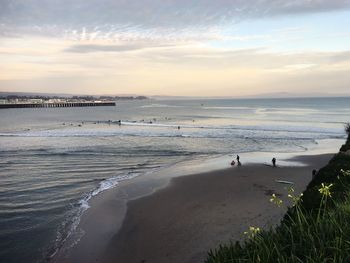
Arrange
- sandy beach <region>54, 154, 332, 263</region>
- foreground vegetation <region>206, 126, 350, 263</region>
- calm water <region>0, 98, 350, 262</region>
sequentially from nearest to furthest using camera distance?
foreground vegetation <region>206, 126, 350, 263</region>
sandy beach <region>54, 154, 332, 263</region>
calm water <region>0, 98, 350, 262</region>

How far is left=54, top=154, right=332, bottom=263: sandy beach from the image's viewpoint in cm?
1138

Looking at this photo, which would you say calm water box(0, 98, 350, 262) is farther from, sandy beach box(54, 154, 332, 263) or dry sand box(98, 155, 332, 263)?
dry sand box(98, 155, 332, 263)

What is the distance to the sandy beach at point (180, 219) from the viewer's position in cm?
1138

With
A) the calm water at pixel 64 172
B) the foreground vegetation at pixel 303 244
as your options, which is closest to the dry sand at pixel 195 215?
the calm water at pixel 64 172

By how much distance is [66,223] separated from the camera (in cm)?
1416

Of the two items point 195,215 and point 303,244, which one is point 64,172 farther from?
point 303,244

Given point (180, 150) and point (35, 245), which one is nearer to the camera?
point (35, 245)

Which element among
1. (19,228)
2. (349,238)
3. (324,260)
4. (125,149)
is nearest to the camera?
(324,260)

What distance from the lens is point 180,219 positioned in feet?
47.0

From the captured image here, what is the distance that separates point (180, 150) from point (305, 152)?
11.0m

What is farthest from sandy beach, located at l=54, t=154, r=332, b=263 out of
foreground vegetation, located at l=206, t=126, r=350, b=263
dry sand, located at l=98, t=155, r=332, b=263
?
foreground vegetation, located at l=206, t=126, r=350, b=263

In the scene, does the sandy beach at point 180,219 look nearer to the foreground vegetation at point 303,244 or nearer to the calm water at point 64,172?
the calm water at point 64,172

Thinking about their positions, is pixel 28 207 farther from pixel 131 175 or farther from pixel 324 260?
pixel 324 260

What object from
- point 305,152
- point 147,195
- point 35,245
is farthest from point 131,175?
point 305,152
